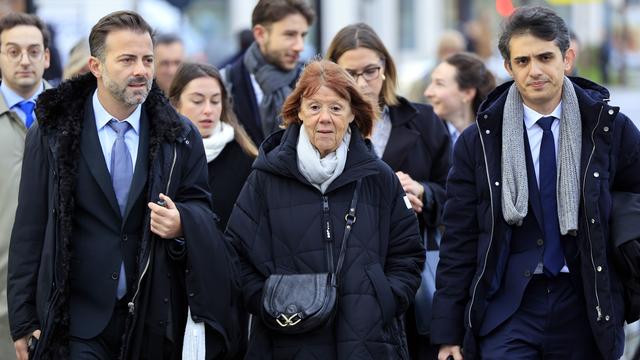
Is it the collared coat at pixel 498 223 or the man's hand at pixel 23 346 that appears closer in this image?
the collared coat at pixel 498 223

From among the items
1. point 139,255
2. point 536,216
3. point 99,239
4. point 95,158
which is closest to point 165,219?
point 139,255

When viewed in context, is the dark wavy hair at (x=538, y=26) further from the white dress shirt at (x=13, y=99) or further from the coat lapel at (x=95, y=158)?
the white dress shirt at (x=13, y=99)

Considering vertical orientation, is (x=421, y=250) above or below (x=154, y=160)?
below

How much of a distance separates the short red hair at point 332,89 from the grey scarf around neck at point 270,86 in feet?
5.65

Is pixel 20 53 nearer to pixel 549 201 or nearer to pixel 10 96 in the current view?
pixel 10 96

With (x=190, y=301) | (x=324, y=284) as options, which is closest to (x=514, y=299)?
(x=324, y=284)

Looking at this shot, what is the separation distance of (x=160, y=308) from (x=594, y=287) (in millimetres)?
2063

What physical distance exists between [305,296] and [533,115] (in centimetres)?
143

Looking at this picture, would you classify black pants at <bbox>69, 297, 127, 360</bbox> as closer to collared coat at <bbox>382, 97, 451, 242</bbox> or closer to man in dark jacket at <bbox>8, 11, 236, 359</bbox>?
man in dark jacket at <bbox>8, 11, 236, 359</bbox>

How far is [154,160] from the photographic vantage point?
623 cm

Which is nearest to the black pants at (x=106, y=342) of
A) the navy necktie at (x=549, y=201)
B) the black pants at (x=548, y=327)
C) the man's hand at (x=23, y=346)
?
the man's hand at (x=23, y=346)

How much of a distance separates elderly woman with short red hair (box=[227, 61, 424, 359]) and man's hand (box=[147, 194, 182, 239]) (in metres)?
0.35

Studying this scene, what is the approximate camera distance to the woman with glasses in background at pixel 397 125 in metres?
7.65

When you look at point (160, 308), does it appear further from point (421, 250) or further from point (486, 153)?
point (486, 153)
